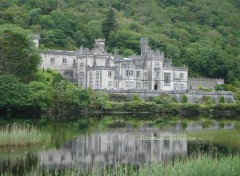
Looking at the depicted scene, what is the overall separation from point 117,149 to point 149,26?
339 feet

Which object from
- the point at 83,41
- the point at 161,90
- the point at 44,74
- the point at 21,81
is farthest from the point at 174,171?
the point at 83,41

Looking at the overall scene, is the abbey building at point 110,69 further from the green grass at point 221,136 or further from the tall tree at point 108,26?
the green grass at point 221,136

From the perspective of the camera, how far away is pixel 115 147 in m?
33.3

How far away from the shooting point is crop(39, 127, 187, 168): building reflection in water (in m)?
27.5

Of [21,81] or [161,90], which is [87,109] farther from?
[161,90]

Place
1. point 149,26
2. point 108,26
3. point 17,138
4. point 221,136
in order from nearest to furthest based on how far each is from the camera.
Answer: point 17,138
point 221,136
point 108,26
point 149,26

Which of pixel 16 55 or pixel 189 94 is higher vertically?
pixel 16 55

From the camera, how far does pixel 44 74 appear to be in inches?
2766

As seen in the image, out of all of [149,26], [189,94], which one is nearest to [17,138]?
[189,94]

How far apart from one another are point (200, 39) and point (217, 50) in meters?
20.3

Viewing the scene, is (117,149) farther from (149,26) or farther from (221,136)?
(149,26)

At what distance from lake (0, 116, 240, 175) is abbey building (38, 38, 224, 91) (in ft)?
88.8

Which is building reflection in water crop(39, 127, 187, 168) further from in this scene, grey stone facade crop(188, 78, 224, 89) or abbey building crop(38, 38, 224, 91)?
grey stone facade crop(188, 78, 224, 89)

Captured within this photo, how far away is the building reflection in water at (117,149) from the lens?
90.1 feet
